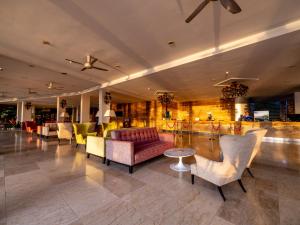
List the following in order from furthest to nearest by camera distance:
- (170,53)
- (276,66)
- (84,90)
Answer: (84,90) → (276,66) → (170,53)

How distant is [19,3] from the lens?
91.6 inches

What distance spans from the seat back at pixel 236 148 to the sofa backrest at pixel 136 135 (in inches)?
103

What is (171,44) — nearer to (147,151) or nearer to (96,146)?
(147,151)

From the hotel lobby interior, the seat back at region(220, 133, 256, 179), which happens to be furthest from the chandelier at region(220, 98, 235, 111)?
the seat back at region(220, 133, 256, 179)

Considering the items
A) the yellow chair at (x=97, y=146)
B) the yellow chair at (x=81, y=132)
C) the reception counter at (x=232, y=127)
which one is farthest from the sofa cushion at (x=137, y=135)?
the reception counter at (x=232, y=127)

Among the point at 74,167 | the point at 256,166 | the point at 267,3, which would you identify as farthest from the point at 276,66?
the point at 74,167

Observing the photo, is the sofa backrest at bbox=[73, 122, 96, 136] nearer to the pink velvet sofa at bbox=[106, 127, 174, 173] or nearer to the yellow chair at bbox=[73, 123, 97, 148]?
the yellow chair at bbox=[73, 123, 97, 148]

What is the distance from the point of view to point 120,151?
331 cm

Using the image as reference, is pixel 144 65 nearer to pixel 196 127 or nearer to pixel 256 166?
pixel 256 166

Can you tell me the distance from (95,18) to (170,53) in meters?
2.11

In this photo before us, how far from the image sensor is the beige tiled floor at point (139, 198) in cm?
172

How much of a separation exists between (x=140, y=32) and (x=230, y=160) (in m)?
3.00

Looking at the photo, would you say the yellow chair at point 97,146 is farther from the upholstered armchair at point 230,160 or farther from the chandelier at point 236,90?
the chandelier at point 236,90

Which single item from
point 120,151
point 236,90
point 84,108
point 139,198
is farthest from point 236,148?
point 84,108
